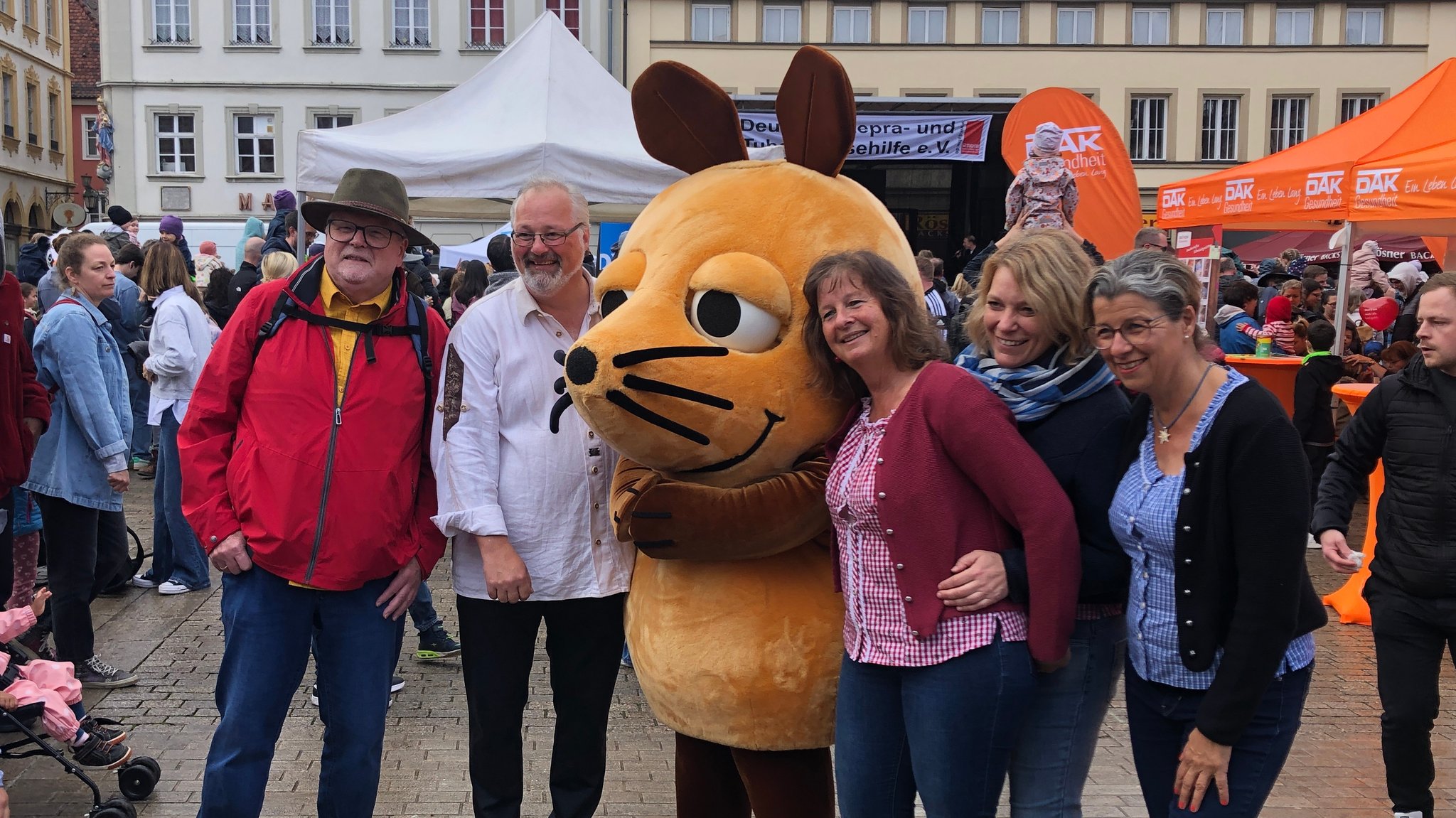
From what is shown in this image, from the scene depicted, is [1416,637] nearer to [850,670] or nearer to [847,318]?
[850,670]

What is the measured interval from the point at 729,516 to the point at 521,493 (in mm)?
713

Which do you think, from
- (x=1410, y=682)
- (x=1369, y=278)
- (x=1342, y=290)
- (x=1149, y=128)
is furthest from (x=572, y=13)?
(x=1410, y=682)

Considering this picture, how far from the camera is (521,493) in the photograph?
10.3ft

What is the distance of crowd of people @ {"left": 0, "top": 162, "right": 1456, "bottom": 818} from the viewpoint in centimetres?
236

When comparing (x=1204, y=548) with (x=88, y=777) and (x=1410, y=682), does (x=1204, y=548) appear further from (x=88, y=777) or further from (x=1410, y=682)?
(x=88, y=777)

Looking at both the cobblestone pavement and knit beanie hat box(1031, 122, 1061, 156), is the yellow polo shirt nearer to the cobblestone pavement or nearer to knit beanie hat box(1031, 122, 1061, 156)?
the cobblestone pavement

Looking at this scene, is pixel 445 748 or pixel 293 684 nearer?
pixel 293 684

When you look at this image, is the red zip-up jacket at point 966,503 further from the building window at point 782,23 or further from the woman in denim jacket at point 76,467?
the building window at point 782,23

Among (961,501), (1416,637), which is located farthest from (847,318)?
(1416,637)

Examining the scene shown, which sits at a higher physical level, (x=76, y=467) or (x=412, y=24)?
(x=412, y=24)

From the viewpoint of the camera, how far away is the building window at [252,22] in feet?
107

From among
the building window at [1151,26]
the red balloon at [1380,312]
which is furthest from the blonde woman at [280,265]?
the building window at [1151,26]

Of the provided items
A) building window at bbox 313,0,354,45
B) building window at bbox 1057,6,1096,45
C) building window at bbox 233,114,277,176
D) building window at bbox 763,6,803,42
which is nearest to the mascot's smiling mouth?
building window at bbox 763,6,803,42

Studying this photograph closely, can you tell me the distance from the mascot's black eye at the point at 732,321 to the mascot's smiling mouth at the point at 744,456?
0.17 metres
